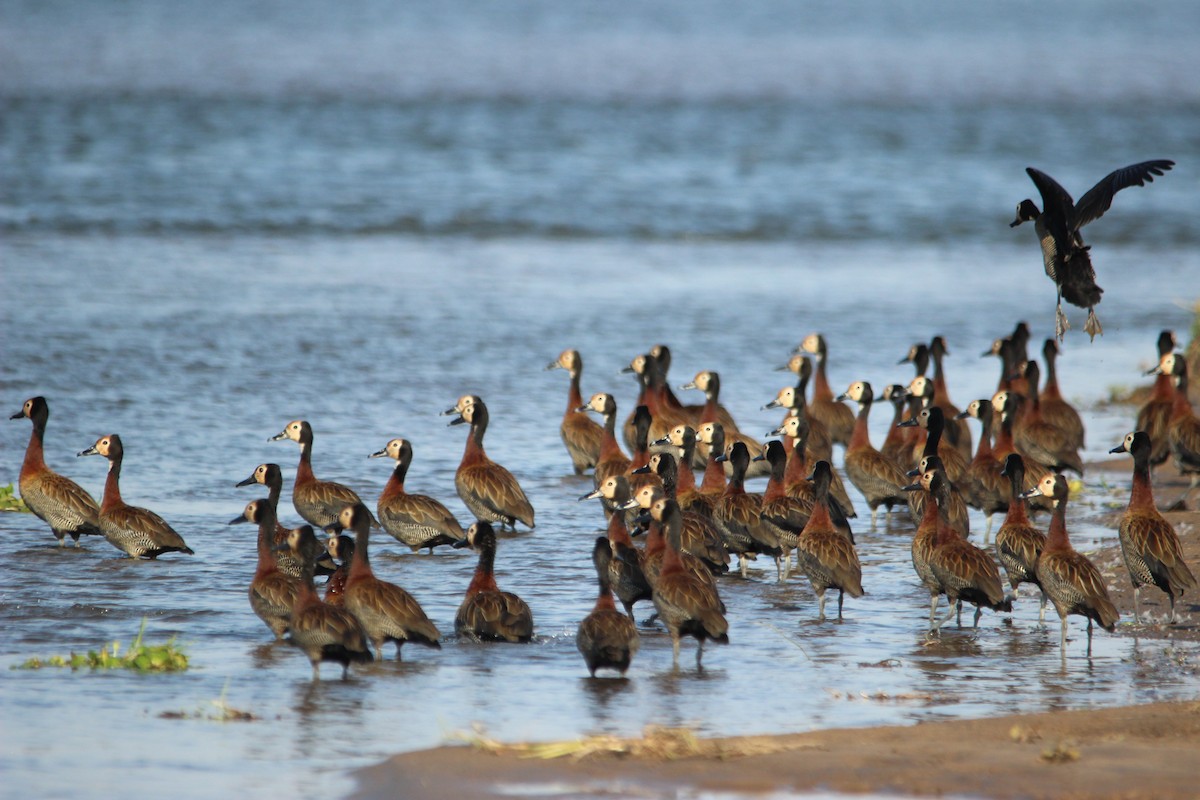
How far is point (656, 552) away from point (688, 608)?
106 cm

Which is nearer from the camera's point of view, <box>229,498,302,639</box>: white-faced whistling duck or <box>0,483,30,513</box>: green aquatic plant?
<box>229,498,302,639</box>: white-faced whistling duck

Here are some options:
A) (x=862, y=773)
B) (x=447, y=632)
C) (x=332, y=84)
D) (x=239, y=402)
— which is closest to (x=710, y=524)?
(x=447, y=632)

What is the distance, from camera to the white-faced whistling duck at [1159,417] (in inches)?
556

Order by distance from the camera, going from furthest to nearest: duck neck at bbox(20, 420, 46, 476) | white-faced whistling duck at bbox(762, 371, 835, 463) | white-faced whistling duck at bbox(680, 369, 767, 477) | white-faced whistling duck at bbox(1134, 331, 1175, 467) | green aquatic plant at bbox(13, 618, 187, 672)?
1. white-faced whistling duck at bbox(762, 371, 835, 463)
2. white-faced whistling duck at bbox(680, 369, 767, 477)
3. white-faced whistling duck at bbox(1134, 331, 1175, 467)
4. duck neck at bbox(20, 420, 46, 476)
5. green aquatic plant at bbox(13, 618, 187, 672)

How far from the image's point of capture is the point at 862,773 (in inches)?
293

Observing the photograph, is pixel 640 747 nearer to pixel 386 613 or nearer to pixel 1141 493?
pixel 386 613

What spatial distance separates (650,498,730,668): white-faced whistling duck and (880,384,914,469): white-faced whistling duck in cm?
441

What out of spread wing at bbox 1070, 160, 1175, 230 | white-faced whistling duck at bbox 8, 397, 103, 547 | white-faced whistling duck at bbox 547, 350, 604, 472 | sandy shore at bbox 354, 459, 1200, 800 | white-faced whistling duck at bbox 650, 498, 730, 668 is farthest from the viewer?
white-faced whistling duck at bbox 547, 350, 604, 472

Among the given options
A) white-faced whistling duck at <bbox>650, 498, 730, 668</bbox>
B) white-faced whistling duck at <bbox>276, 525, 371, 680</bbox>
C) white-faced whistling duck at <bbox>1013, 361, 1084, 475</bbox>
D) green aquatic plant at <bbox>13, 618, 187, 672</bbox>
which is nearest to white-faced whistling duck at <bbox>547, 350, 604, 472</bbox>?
white-faced whistling duck at <bbox>1013, 361, 1084, 475</bbox>

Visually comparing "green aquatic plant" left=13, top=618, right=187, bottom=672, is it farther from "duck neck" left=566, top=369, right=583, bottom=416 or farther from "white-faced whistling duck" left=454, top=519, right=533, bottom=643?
"duck neck" left=566, top=369, right=583, bottom=416

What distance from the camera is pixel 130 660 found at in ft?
29.2

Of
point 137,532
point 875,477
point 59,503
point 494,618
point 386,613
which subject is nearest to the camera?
point 386,613

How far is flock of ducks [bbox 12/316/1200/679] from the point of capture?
31.5 feet

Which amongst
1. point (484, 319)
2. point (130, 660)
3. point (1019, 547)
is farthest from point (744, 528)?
point (484, 319)
